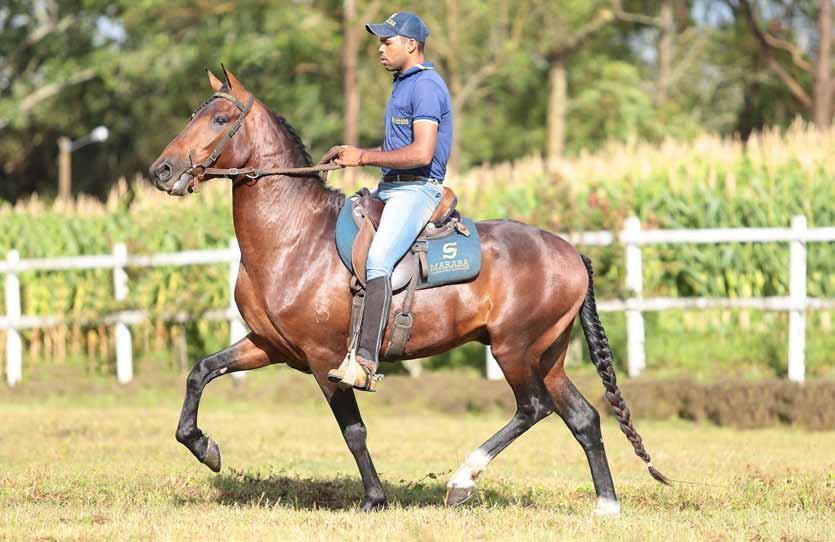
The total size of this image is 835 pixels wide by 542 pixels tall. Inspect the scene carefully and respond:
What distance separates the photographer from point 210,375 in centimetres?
810

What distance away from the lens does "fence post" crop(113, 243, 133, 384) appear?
1698cm

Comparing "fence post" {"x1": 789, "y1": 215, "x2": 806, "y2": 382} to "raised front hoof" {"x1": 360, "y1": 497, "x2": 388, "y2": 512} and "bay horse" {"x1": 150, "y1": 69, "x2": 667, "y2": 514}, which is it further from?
"raised front hoof" {"x1": 360, "y1": 497, "x2": 388, "y2": 512}

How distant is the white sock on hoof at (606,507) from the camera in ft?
26.0

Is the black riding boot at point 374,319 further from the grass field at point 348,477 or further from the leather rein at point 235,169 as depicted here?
the grass field at point 348,477

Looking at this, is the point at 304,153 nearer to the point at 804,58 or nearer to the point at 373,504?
the point at 373,504

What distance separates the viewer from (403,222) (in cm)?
774

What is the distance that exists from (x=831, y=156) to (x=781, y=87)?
56.5 ft

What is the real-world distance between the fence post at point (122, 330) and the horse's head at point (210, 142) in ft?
31.0

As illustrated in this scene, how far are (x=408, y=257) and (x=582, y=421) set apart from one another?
1551 millimetres

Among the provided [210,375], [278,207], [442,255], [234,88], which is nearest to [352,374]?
[442,255]

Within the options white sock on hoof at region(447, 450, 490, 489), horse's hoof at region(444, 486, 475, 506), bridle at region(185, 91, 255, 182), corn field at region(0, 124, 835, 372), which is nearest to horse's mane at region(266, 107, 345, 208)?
bridle at region(185, 91, 255, 182)

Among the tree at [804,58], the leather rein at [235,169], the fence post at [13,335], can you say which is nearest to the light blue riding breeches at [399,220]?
the leather rein at [235,169]

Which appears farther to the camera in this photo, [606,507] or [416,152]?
[606,507]

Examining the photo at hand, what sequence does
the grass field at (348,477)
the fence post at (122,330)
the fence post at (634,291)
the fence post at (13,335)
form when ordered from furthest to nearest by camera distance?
A: the fence post at (13,335) → the fence post at (122,330) → the fence post at (634,291) → the grass field at (348,477)
